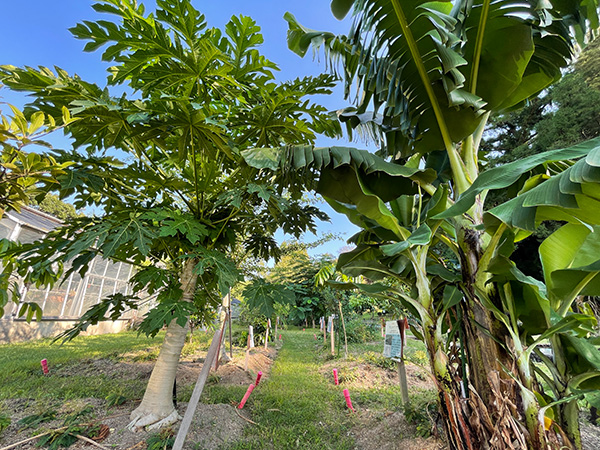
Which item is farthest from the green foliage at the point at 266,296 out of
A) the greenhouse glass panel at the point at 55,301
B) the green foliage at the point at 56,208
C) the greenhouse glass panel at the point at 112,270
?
the green foliage at the point at 56,208

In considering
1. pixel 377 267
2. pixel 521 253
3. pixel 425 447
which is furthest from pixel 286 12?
pixel 521 253

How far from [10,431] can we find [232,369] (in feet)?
11.2

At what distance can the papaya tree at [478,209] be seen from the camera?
4.34 feet

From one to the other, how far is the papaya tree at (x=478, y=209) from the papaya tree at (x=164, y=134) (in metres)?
0.53

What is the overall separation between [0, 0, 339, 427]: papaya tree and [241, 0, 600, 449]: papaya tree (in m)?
0.53

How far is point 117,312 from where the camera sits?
2.71 m

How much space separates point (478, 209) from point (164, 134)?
2.55 metres

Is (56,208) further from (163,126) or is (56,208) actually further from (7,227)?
(163,126)

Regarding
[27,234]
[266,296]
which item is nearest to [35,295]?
[27,234]

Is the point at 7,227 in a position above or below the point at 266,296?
above

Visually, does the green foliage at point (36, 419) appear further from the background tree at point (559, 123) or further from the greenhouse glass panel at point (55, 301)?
the background tree at point (559, 123)

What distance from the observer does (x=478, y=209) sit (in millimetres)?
1727

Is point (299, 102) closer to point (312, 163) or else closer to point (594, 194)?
point (312, 163)

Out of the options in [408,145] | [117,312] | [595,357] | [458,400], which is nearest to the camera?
[595,357]
